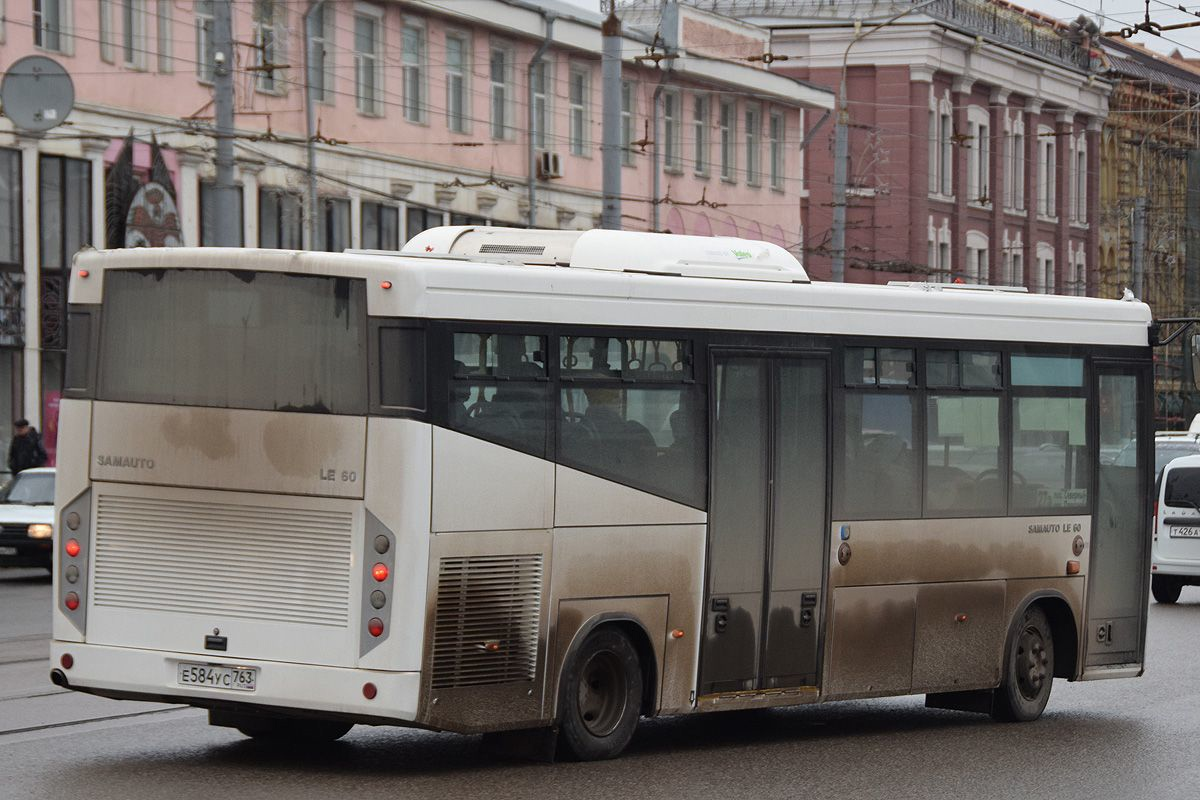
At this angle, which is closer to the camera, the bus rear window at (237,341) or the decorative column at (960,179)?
the bus rear window at (237,341)

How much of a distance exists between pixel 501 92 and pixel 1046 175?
31.6 m

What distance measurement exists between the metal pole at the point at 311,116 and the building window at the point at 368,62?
56.7 inches

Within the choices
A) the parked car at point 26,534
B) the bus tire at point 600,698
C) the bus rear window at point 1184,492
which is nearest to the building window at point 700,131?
the bus rear window at point 1184,492

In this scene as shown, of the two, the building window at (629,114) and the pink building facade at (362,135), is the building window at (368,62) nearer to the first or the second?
the pink building facade at (362,135)

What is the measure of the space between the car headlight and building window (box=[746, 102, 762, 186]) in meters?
32.3

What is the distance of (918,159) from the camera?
64562 mm

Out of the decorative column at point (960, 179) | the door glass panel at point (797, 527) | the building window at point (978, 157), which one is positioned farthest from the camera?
the building window at point (978, 157)

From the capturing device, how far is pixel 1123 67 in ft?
252

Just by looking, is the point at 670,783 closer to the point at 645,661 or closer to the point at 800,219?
the point at 645,661

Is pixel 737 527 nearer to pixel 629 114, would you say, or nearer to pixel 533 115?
pixel 533 115

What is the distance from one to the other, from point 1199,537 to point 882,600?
13927mm

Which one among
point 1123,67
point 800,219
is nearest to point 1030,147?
point 1123,67

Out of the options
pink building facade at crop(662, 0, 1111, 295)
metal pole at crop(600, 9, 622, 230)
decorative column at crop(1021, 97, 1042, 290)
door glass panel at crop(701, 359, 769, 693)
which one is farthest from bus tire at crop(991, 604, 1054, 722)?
decorative column at crop(1021, 97, 1042, 290)

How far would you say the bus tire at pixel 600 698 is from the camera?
1165 centimetres
